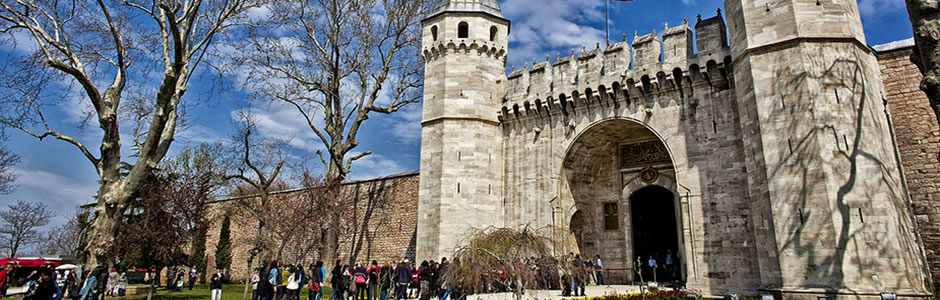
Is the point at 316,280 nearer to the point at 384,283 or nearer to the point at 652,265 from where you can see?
the point at 384,283

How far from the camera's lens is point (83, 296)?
9227 millimetres

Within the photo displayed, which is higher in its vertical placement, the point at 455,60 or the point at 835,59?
the point at 455,60

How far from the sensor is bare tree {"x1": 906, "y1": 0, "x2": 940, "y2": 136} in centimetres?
619

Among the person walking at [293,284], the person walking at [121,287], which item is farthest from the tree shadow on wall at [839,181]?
the person walking at [121,287]

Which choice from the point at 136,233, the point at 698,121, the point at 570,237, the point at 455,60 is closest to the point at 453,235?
the point at 570,237

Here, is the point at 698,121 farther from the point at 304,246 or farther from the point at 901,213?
the point at 304,246

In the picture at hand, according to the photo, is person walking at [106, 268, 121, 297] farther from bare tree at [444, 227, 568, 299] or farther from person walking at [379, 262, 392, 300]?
bare tree at [444, 227, 568, 299]

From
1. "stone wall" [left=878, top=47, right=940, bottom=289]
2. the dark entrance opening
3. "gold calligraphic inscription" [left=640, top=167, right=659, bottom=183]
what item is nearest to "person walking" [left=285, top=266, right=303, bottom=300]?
the dark entrance opening

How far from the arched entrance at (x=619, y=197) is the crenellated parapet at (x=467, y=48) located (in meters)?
4.09

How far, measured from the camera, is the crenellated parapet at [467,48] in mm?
16516

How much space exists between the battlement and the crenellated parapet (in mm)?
953

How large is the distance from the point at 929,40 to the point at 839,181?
4.02 m

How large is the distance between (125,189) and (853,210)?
13814mm

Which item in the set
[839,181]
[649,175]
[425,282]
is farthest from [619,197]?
[425,282]
